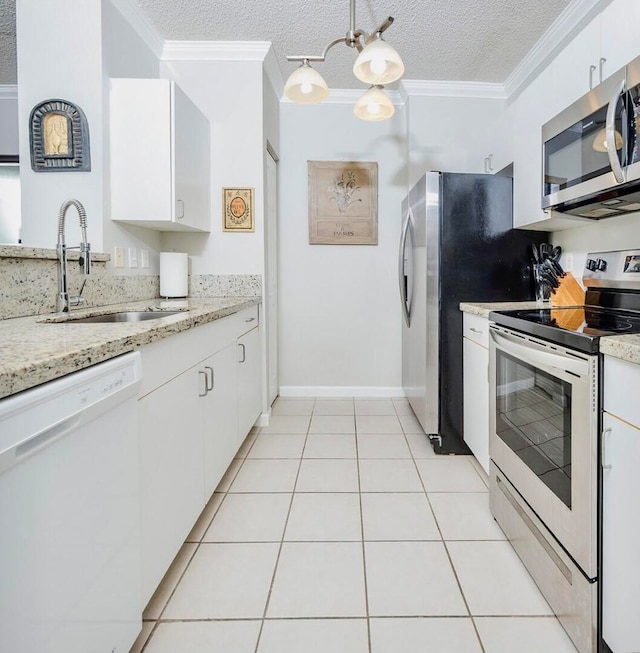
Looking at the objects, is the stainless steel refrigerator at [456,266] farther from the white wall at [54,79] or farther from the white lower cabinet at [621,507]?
the white wall at [54,79]

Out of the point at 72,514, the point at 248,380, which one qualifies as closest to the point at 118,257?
the point at 248,380

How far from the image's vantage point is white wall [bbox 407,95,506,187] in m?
3.19

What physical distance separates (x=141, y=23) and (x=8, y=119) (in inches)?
52.7

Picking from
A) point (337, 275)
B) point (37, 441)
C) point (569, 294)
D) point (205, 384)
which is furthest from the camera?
point (337, 275)

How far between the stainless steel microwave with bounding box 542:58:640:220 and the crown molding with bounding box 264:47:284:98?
1865 mm

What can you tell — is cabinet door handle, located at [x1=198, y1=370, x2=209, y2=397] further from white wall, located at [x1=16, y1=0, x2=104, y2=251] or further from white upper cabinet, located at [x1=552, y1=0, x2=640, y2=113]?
white upper cabinet, located at [x1=552, y1=0, x2=640, y2=113]

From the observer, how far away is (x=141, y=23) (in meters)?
2.37

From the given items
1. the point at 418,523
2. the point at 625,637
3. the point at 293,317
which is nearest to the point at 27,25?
the point at 293,317

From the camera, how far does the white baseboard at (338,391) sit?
11.5 ft

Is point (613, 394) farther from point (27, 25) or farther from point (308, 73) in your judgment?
point (27, 25)

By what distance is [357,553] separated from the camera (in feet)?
4.92

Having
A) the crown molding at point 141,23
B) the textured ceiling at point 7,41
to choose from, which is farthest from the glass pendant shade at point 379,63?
the textured ceiling at point 7,41

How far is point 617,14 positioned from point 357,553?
2.13m

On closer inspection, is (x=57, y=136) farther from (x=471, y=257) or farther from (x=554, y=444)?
(x=554, y=444)
